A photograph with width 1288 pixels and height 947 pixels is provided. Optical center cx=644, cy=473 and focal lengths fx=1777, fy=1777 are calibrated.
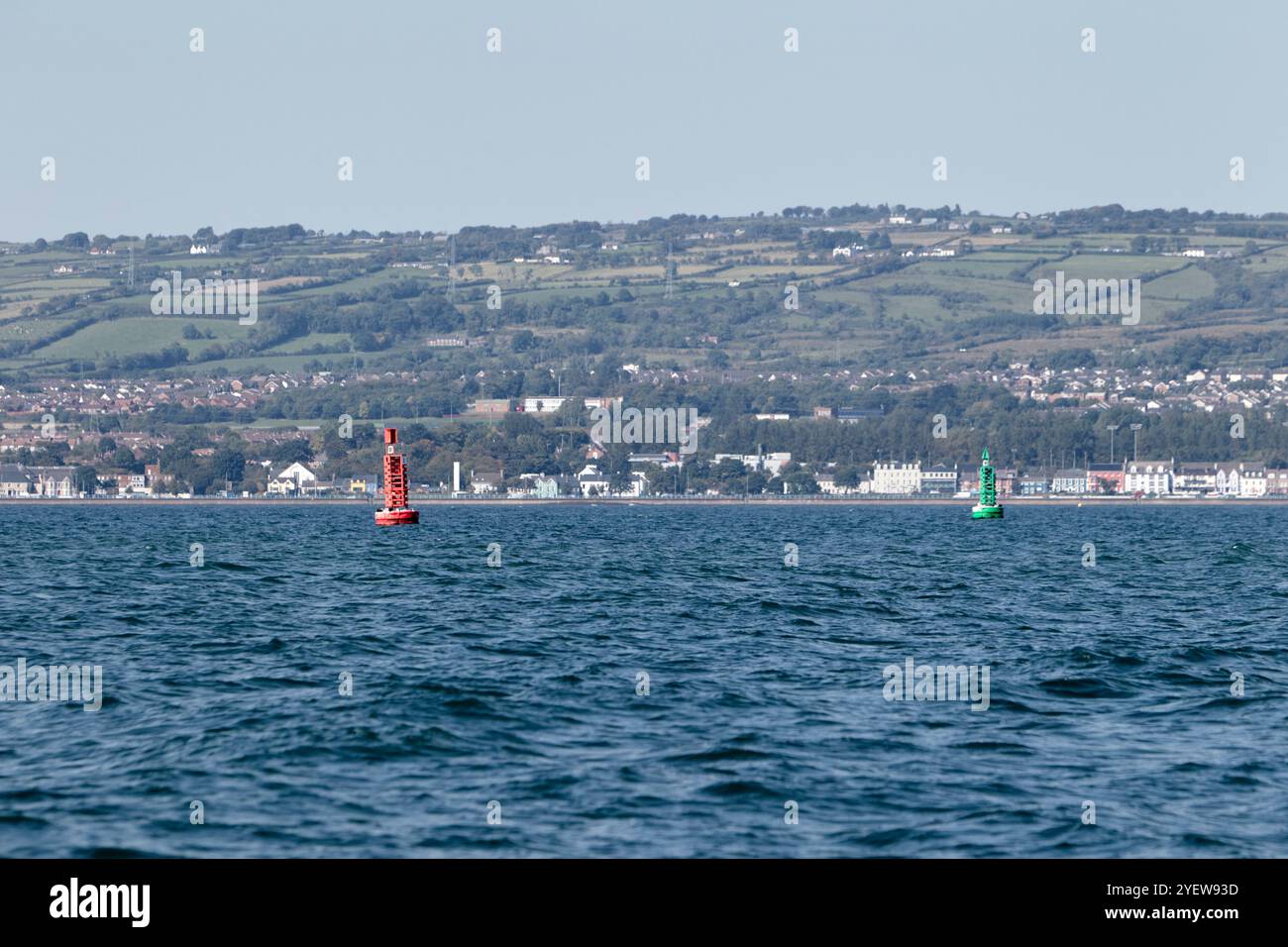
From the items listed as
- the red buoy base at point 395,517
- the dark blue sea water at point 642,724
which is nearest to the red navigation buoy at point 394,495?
the red buoy base at point 395,517

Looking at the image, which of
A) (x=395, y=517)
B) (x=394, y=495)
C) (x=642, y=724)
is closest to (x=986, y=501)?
(x=394, y=495)

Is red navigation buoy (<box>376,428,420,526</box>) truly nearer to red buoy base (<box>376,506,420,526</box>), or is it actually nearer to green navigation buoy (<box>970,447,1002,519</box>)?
red buoy base (<box>376,506,420,526</box>)

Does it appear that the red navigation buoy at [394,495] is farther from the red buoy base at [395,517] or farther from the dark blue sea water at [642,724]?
the dark blue sea water at [642,724]

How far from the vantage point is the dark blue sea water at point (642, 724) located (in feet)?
57.8

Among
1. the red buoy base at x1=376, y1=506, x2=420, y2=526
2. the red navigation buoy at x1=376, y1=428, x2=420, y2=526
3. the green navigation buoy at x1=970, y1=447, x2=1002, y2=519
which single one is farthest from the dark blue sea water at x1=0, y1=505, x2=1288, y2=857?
the green navigation buoy at x1=970, y1=447, x2=1002, y2=519

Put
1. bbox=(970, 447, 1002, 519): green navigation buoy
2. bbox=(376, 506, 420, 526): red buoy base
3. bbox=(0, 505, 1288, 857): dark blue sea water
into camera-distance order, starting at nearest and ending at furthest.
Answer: bbox=(0, 505, 1288, 857): dark blue sea water < bbox=(376, 506, 420, 526): red buoy base < bbox=(970, 447, 1002, 519): green navigation buoy

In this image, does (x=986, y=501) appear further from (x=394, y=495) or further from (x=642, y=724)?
(x=642, y=724)

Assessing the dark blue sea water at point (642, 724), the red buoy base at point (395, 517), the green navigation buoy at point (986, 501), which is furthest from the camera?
the green navigation buoy at point (986, 501)

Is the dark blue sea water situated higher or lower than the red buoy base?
higher

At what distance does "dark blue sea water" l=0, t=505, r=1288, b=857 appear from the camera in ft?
57.8
